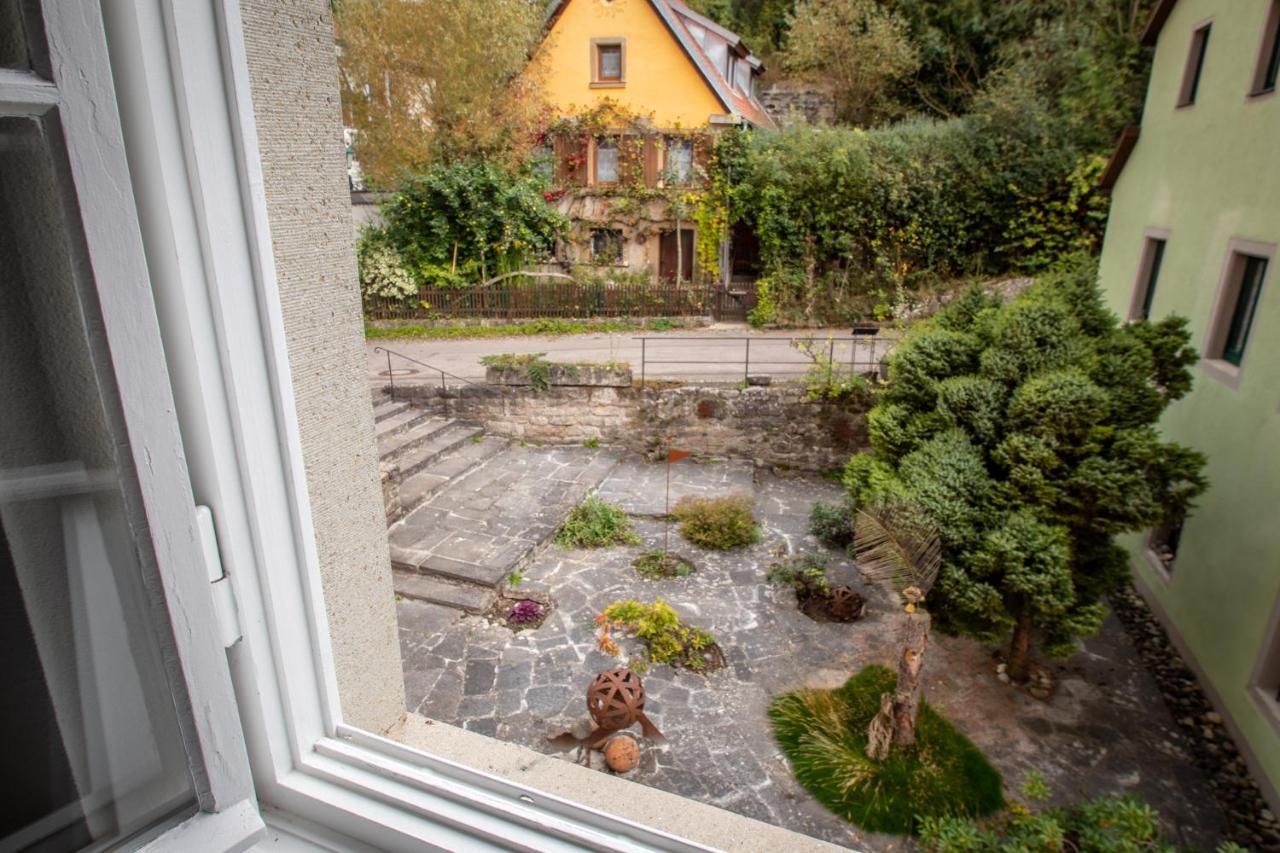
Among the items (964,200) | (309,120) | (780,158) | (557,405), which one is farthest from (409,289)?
(309,120)

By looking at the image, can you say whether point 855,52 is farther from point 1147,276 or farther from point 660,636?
point 660,636

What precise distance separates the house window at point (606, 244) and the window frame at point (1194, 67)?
1119 centimetres

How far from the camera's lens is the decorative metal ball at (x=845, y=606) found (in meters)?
7.21

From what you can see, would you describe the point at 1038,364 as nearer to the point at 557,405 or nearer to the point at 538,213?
the point at 557,405

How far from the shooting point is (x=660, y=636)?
21.9 feet

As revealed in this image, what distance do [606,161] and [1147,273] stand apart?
11618mm

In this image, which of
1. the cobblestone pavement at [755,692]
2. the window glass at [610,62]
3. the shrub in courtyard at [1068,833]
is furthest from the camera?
the window glass at [610,62]

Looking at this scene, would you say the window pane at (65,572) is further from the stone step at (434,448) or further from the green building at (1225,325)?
the stone step at (434,448)

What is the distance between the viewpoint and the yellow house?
52.9 feet

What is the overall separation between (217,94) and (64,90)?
23 cm

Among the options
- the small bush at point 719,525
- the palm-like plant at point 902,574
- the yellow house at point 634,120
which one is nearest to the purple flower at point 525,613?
the small bush at point 719,525

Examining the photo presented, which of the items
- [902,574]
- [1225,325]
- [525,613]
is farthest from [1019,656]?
[525,613]

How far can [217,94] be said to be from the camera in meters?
0.88

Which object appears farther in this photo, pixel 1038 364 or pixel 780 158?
pixel 780 158
